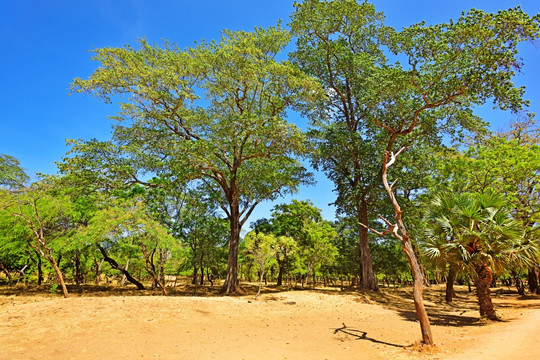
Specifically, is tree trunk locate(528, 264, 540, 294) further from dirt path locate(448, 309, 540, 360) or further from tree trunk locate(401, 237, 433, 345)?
tree trunk locate(401, 237, 433, 345)

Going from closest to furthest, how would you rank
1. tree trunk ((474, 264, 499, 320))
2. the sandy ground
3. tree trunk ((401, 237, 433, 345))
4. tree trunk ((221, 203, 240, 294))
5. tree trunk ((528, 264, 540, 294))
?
the sandy ground, tree trunk ((401, 237, 433, 345)), tree trunk ((474, 264, 499, 320)), tree trunk ((221, 203, 240, 294)), tree trunk ((528, 264, 540, 294))

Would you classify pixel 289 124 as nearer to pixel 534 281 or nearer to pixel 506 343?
pixel 506 343

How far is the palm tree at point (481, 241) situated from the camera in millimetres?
11570

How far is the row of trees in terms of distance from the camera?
14117 millimetres

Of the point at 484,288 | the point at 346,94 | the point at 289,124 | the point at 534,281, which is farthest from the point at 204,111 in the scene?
the point at 534,281

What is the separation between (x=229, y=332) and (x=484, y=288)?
35.6ft

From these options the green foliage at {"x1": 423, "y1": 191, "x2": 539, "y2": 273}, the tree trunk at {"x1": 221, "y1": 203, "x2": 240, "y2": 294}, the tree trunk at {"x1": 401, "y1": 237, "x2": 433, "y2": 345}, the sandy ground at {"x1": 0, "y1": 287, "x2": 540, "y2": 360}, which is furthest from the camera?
the tree trunk at {"x1": 221, "y1": 203, "x2": 240, "y2": 294}

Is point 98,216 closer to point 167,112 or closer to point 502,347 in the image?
point 167,112

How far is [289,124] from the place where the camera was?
16.8 metres

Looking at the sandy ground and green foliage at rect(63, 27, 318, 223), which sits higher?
green foliage at rect(63, 27, 318, 223)

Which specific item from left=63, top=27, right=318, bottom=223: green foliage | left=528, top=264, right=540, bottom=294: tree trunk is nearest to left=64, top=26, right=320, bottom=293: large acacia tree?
left=63, top=27, right=318, bottom=223: green foliage

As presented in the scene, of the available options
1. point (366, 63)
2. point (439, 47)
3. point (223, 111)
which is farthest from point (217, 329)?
point (366, 63)

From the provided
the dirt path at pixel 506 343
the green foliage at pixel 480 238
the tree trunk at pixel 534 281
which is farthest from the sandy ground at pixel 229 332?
the tree trunk at pixel 534 281

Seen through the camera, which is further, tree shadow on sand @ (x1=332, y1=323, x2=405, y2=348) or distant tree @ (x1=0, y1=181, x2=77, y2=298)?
distant tree @ (x1=0, y1=181, x2=77, y2=298)
